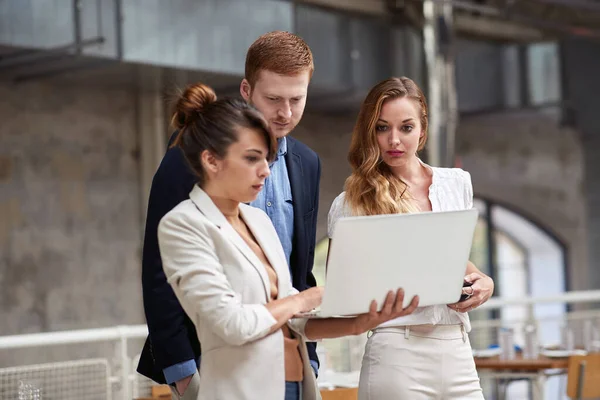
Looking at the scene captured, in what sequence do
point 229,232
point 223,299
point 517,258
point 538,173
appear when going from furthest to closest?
1. point 517,258
2. point 538,173
3. point 229,232
4. point 223,299

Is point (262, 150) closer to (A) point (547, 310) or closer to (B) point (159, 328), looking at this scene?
(B) point (159, 328)

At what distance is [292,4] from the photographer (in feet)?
27.6

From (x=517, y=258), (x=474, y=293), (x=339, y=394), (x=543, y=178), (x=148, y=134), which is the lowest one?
(x=339, y=394)

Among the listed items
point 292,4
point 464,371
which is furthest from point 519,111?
point 464,371

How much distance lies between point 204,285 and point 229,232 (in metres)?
0.14

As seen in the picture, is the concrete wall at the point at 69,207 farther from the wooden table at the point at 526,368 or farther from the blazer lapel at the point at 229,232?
the blazer lapel at the point at 229,232

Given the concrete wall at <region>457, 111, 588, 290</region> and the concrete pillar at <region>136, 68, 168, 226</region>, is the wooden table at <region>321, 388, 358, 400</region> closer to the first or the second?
the concrete pillar at <region>136, 68, 168, 226</region>

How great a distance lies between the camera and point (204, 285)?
1671 millimetres

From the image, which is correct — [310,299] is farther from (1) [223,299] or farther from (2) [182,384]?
(2) [182,384]

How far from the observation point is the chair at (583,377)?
5074mm

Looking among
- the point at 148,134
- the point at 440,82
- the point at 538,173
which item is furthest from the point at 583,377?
the point at 538,173

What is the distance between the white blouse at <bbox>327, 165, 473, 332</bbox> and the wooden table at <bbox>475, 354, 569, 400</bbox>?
10.9 feet

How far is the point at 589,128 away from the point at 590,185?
775mm

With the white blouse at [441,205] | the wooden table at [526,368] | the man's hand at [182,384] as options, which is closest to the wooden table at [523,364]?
the wooden table at [526,368]
